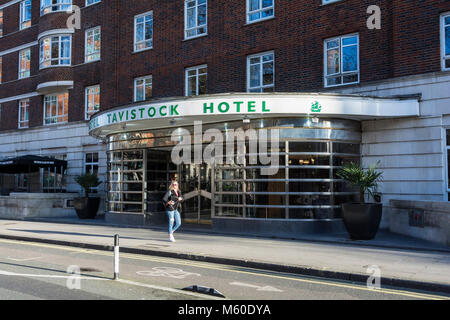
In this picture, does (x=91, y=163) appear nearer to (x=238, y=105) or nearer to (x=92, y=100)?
(x=92, y=100)

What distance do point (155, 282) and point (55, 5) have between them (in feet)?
72.2

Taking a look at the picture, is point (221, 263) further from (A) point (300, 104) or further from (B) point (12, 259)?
(A) point (300, 104)

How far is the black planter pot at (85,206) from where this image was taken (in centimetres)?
1998

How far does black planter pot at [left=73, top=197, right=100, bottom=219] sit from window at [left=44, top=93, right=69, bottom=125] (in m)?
6.53

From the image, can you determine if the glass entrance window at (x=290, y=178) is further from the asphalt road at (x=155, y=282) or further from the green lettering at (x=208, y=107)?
the asphalt road at (x=155, y=282)

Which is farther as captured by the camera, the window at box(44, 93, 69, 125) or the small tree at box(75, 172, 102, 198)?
the window at box(44, 93, 69, 125)

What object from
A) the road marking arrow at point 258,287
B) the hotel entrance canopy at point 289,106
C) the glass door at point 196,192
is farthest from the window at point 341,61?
the road marking arrow at point 258,287

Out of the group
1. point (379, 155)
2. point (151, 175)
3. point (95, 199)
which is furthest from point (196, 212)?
point (379, 155)

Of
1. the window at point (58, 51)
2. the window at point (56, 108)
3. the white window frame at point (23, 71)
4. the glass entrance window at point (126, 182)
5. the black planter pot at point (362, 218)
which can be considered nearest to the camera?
the black planter pot at point (362, 218)

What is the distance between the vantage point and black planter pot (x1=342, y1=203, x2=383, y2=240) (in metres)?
11.7

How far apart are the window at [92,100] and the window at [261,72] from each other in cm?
949

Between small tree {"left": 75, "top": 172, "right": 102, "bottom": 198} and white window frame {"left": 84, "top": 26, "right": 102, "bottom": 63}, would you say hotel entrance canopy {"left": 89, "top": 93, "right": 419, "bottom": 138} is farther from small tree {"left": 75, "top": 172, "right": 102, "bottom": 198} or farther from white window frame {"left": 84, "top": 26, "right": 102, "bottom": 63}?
white window frame {"left": 84, "top": 26, "right": 102, "bottom": 63}

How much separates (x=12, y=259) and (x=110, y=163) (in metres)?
8.51

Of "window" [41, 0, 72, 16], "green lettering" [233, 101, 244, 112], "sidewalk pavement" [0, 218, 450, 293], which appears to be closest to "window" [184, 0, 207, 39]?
"green lettering" [233, 101, 244, 112]
